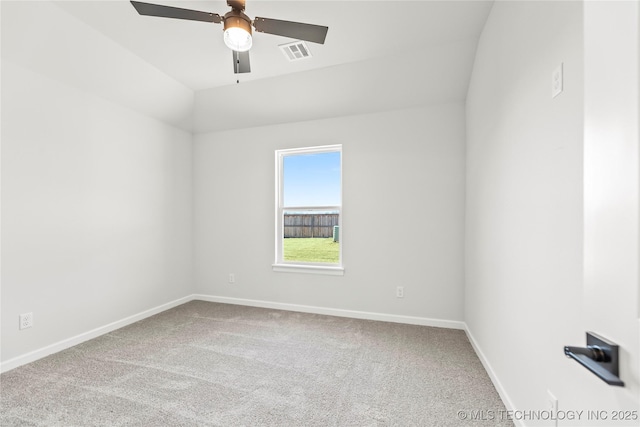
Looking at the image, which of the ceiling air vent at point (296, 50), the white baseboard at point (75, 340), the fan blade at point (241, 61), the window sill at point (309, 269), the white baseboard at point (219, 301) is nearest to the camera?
the fan blade at point (241, 61)

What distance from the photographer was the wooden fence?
12.3 ft

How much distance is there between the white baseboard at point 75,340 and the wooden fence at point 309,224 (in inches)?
77.1

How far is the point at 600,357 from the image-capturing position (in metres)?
0.55

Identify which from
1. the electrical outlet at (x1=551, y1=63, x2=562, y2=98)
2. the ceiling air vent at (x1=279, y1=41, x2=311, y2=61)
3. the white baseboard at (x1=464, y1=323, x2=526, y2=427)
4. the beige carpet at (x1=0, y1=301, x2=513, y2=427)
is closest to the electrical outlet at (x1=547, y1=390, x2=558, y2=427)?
the white baseboard at (x1=464, y1=323, x2=526, y2=427)

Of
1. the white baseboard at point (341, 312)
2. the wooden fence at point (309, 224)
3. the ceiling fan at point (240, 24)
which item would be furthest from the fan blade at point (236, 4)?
the white baseboard at point (341, 312)

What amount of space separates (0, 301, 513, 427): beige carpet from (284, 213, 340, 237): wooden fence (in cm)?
124

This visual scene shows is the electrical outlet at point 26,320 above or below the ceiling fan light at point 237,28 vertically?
below

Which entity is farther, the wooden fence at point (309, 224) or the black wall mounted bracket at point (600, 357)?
the wooden fence at point (309, 224)

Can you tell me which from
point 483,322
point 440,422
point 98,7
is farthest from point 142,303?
point 483,322

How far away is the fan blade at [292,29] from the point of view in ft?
5.79

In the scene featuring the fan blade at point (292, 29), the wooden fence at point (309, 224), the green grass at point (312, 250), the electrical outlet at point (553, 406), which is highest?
the fan blade at point (292, 29)

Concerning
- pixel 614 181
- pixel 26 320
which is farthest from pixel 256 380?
pixel 614 181

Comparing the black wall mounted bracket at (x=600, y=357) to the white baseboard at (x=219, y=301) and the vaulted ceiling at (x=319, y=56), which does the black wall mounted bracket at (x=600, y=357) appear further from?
the white baseboard at (x=219, y=301)

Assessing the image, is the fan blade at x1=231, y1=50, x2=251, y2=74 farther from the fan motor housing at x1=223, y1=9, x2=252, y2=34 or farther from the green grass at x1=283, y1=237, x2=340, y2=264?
the green grass at x1=283, y1=237, x2=340, y2=264
